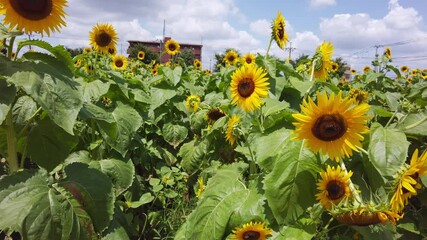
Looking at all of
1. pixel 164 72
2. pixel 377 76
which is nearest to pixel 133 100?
pixel 164 72

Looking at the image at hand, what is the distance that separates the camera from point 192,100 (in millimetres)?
3799

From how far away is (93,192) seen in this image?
1.62 metres

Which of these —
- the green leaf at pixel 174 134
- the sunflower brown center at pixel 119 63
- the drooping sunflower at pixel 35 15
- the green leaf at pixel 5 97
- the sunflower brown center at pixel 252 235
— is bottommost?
the sunflower brown center at pixel 252 235

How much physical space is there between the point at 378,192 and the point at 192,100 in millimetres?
2321

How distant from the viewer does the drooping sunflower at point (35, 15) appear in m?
1.49

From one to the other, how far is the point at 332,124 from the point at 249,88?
618 mm

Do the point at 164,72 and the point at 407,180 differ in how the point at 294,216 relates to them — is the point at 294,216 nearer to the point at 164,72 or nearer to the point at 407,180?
the point at 407,180

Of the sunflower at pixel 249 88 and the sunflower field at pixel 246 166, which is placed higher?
the sunflower at pixel 249 88

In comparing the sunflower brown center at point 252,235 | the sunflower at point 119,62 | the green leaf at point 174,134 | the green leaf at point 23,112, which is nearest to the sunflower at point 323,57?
the sunflower brown center at point 252,235

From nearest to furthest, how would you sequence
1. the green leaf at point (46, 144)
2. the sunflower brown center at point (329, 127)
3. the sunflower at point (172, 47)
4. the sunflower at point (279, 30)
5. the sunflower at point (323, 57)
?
1. the sunflower brown center at point (329, 127)
2. the green leaf at point (46, 144)
3. the sunflower at point (323, 57)
4. the sunflower at point (279, 30)
5. the sunflower at point (172, 47)

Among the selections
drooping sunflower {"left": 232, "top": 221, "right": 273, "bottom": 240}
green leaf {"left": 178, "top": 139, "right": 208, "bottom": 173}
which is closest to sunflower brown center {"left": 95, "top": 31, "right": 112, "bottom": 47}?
green leaf {"left": 178, "top": 139, "right": 208, "bottom": 173}

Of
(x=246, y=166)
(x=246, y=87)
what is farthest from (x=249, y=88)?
(x=246, y=166)

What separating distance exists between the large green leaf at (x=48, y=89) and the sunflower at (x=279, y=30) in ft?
5.29

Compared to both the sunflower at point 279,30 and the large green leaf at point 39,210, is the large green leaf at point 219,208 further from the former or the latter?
the sunflower at point 279,30
